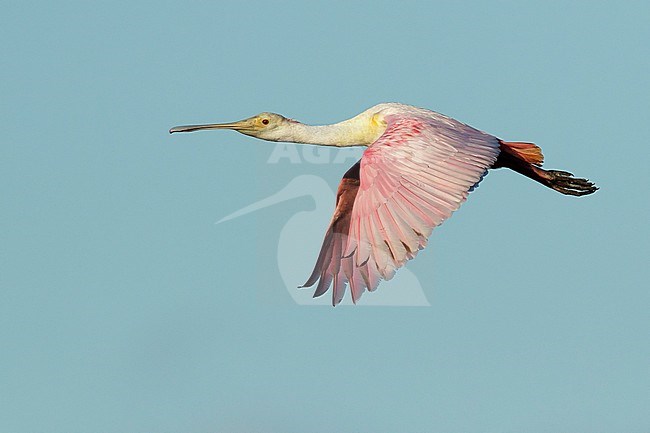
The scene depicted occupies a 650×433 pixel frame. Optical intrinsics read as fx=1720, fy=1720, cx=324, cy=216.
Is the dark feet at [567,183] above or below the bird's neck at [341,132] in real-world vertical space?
below

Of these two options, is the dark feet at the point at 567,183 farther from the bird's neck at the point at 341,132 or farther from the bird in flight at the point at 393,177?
the bird's neck at the point at 341,132

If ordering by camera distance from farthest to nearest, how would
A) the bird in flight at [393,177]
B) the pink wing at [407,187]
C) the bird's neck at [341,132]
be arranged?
the bird's neck at [341,132]
the bird in flight at [393,177]
the pink wing at [407,187]

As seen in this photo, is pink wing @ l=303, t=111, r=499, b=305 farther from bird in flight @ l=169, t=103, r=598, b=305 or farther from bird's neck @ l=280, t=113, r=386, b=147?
bird's neck @ l=280, t=113, r=386, b=147

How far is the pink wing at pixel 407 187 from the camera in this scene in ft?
75.5

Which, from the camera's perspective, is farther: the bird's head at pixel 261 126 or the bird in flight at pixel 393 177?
the bird's head at pixel 261 126

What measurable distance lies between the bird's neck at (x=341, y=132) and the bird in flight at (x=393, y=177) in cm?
2

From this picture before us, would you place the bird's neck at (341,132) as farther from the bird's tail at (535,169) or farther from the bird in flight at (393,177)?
the bird's tail at (535,169)

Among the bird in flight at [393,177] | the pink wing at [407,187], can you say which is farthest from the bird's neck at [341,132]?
the pink wing at [407,187]

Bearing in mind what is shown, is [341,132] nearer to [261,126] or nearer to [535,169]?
[261,126]

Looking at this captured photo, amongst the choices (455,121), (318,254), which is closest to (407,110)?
(455,121)

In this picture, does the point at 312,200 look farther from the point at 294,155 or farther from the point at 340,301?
the point at 340,301

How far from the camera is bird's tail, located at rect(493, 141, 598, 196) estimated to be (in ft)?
95.3

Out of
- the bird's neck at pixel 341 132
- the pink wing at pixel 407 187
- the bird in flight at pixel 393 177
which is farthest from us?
the bird's neck at pixel 341 132

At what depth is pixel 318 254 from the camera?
91.0ft
